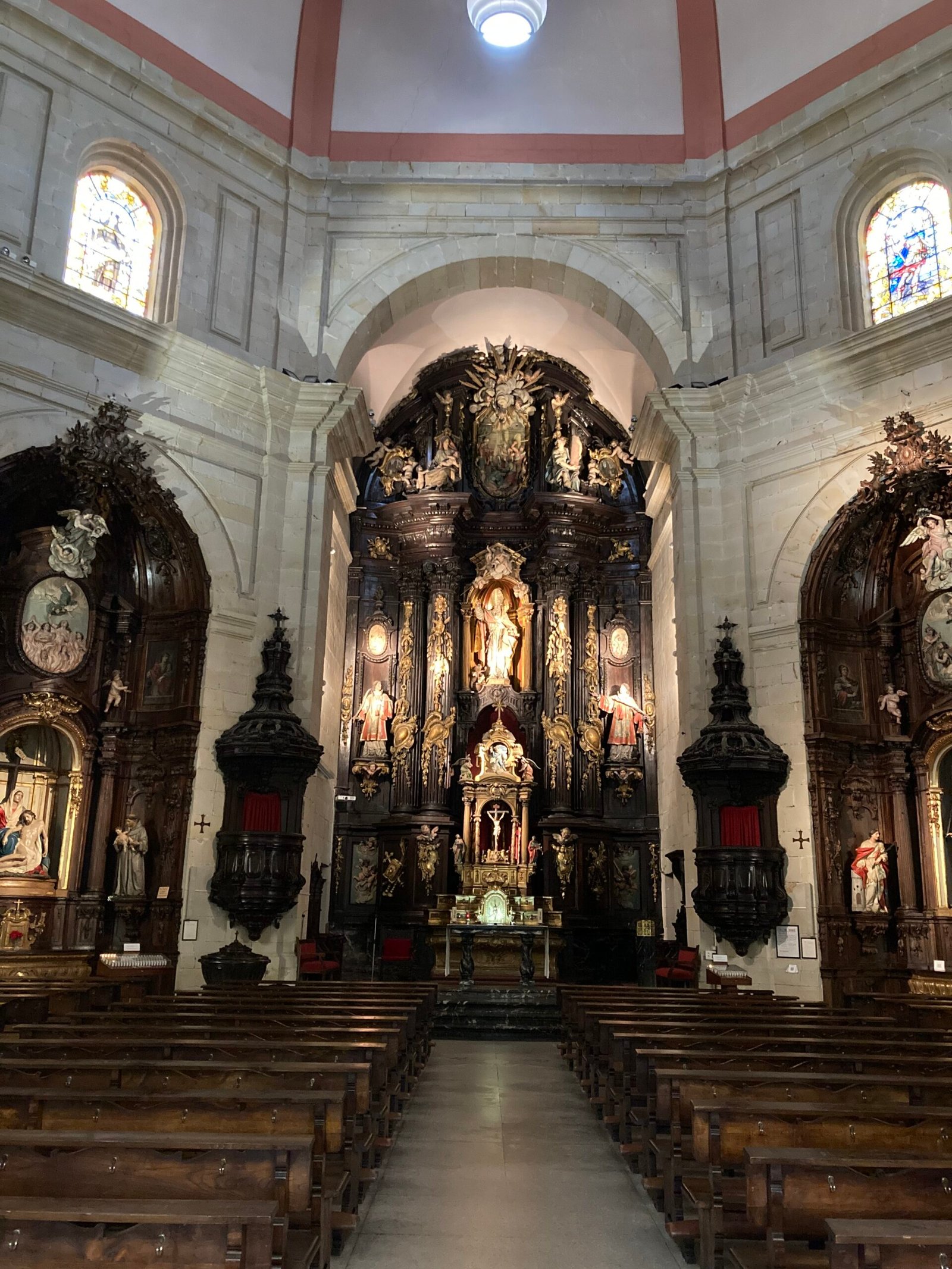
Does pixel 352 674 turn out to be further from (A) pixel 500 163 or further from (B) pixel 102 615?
(A) pixel 500 163

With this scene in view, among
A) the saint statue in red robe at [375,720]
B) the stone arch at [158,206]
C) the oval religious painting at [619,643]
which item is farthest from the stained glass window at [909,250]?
the saint statue in red robe at [375,720]

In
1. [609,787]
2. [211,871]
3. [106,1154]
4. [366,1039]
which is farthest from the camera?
[609,787]

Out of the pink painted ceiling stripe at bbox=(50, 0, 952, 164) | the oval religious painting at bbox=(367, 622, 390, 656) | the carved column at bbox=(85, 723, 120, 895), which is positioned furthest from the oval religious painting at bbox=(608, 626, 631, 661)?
the carved column at bbox=(85, 723, 120, 895)

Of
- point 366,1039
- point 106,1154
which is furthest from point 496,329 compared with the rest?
point 106,1154

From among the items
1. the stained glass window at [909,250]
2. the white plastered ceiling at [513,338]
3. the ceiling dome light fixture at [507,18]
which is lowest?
the stained glass window at [909,250]

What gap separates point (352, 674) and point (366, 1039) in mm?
15596

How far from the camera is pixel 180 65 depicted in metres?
16.1

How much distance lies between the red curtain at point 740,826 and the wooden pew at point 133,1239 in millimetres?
12024

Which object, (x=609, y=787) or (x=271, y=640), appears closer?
(x=271, y=640)

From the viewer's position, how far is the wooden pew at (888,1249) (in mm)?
2875

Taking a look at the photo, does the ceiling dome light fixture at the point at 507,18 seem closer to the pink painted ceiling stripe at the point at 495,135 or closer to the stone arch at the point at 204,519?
the pink painted ceiling stripe at the point at 495,135

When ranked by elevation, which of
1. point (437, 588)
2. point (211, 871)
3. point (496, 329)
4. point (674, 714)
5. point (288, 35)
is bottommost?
point (211, 871)

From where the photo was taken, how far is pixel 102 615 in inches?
602

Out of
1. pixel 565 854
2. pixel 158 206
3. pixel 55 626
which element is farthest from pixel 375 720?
pixel 158 206
